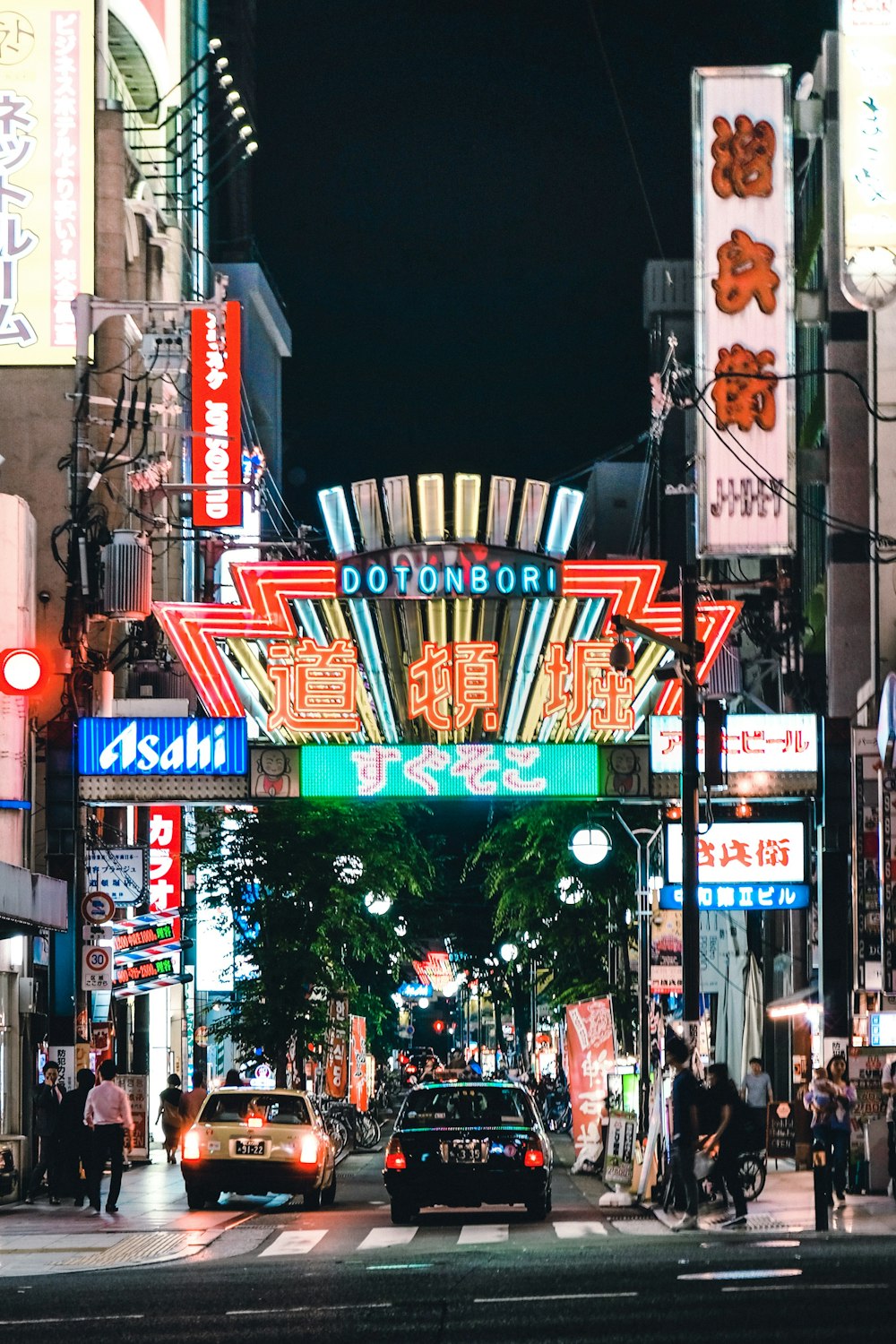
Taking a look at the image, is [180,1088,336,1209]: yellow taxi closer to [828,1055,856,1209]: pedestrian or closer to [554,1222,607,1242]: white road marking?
[554,1222,607,1242]: white road marking

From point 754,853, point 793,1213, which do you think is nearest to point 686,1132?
point 793,1213

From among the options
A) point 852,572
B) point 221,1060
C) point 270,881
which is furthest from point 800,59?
point 221,1060

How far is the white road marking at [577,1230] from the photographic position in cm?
2053

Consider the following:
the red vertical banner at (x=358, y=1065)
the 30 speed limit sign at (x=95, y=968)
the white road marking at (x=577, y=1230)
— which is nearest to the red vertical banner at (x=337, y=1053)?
the red vertical banner at (x=358, y=1065)

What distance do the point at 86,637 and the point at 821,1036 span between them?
1321 cm

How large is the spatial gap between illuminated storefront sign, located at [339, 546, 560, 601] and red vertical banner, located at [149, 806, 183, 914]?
39.5 feet

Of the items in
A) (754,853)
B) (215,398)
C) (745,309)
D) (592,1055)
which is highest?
(215,398)

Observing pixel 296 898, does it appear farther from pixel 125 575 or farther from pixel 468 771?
pixel 468 771

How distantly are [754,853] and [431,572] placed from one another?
6718mm

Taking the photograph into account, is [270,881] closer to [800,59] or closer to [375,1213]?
[375,1213]

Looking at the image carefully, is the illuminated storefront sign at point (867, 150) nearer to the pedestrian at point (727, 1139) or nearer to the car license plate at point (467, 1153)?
the pedestrian at point (727, 1139)

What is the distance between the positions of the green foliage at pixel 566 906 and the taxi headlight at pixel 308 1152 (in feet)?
55.1

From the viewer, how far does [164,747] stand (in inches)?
1228

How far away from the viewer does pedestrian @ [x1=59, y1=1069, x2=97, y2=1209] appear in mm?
26516
